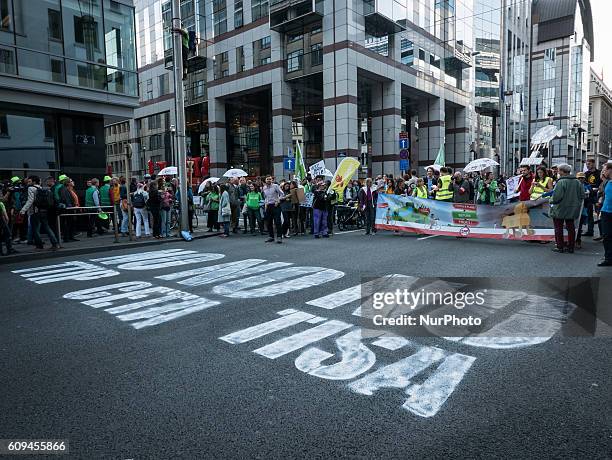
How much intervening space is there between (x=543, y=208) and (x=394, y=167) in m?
21.7

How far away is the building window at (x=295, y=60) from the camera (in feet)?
99.1

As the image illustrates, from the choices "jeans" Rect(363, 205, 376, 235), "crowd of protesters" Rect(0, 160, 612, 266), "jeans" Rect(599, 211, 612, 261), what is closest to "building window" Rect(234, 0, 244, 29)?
"crowd of protesters" Rect(0, 160, 612, 266)

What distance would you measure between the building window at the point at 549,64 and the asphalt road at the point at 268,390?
3019 inches

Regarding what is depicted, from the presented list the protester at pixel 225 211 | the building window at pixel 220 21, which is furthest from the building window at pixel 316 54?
the protester at pixel 225 211

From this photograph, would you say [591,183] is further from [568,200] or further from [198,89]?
[198,89]

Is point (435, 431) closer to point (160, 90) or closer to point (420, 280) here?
point (420, 280)

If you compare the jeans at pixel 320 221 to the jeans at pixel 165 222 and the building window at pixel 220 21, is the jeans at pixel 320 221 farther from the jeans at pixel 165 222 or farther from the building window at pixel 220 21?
the building window at pixel 220 21

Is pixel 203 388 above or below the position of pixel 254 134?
below

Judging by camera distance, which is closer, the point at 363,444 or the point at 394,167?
the point at 363,444

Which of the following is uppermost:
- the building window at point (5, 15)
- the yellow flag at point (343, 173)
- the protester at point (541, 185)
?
the building window at point (5, 15)

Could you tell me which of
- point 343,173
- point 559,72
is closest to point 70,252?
point 343,173

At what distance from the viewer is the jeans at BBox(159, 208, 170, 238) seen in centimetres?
1422

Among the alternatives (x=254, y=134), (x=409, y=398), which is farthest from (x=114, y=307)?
(x=254, y=134)

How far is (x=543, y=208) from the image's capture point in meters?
10.8
